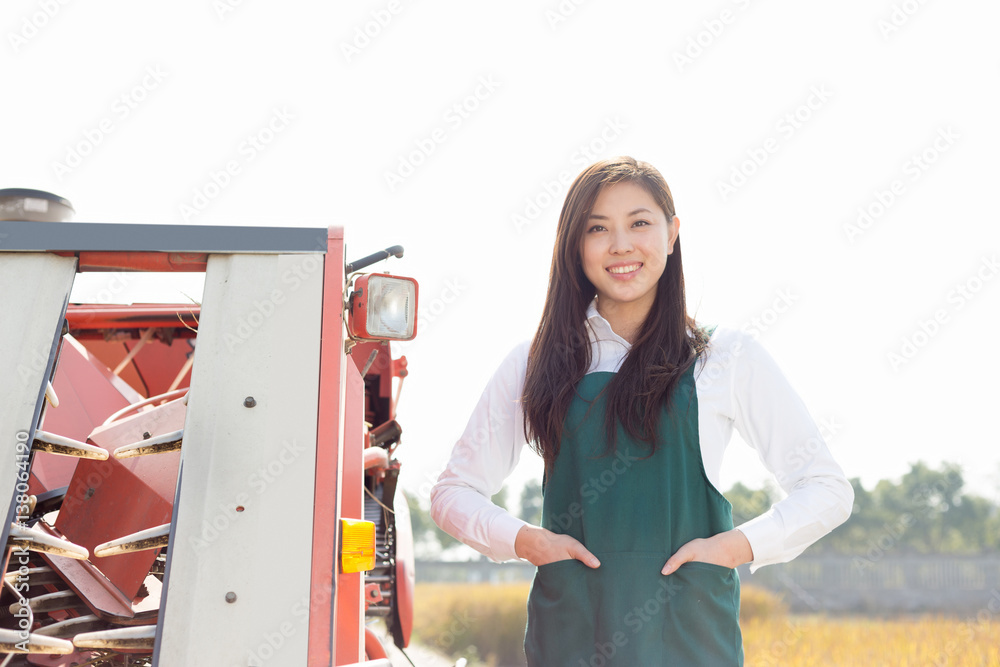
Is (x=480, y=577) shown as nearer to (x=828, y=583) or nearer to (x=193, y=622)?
(x=828, y=583)

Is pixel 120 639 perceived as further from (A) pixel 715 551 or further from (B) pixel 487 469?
(A) pixel 715 551

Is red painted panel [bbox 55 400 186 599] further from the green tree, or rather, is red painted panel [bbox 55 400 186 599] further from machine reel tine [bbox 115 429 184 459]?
the green tree

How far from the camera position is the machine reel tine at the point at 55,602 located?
2034 mm

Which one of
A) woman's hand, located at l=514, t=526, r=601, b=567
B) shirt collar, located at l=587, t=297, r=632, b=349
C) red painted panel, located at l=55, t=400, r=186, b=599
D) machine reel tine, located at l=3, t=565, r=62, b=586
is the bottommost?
woman's hand, located at l=514, t=526, r=601, b=567

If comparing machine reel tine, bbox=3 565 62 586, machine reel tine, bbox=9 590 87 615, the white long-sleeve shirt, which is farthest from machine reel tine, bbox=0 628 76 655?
the white long-sleeve shirt

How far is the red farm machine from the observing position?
170cm

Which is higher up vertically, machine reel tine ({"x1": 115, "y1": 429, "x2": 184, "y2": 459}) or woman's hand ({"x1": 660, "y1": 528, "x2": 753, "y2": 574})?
machine reel tine ({"x1": 115, "y1": 429, "x2": 184, "y2": 459})

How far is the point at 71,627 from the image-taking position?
6.69ft

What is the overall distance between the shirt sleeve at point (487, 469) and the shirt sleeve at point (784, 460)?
22.8 inches

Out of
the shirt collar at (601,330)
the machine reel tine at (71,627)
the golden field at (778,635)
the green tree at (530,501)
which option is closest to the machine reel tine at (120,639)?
the machine reel tine at (71,627)

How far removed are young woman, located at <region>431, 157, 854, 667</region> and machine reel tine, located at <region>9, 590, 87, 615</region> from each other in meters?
1.01

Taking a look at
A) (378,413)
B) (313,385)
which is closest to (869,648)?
(378,413)

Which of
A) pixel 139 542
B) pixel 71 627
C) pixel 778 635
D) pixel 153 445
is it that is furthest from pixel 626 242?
pixel 778 635

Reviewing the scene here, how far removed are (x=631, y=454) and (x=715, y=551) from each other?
292mm
